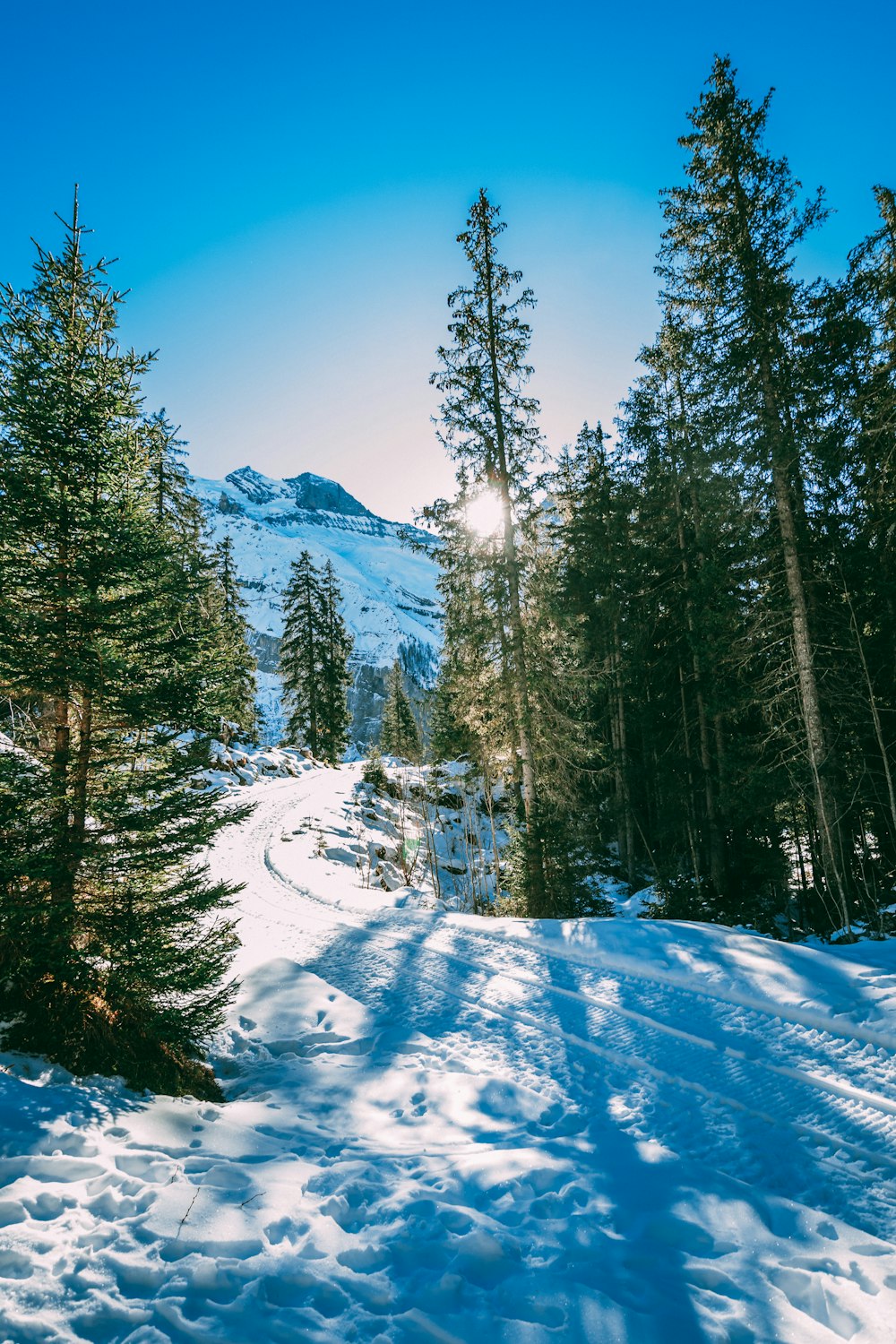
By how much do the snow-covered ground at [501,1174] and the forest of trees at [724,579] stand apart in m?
4.58

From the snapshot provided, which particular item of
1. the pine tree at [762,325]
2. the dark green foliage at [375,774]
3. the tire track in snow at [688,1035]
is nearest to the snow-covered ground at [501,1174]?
the tire track in snow at [688,1035]

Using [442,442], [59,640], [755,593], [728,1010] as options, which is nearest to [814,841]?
[755,593]

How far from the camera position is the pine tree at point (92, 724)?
4492mm

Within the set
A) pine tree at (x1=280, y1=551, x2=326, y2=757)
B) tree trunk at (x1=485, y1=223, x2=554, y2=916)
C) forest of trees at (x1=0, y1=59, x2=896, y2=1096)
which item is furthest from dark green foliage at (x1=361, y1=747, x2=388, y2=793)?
tree trunk at (x1=485, y1=223, x2=554, y2=916)

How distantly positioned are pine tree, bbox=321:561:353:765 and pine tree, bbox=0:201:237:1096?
114ft

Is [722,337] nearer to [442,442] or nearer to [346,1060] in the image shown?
[442,442]

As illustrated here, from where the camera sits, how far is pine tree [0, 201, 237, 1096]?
4.49 meters

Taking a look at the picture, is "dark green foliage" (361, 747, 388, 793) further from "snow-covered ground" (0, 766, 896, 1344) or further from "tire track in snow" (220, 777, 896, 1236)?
"snow-covered ground" (0, 766, 896, 1344)

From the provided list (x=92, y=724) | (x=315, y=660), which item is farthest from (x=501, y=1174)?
(x=315, y=660)

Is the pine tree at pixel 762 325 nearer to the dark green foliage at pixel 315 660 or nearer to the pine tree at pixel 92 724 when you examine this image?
the pine tree at pixel 92 724

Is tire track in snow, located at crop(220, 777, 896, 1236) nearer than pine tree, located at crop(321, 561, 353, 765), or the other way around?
tire track in snow, located at crop(220, 777, 896, 1236)

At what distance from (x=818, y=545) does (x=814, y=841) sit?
835 cm

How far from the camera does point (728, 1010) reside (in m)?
5.36

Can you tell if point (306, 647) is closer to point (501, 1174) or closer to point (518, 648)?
point (518, 648)
